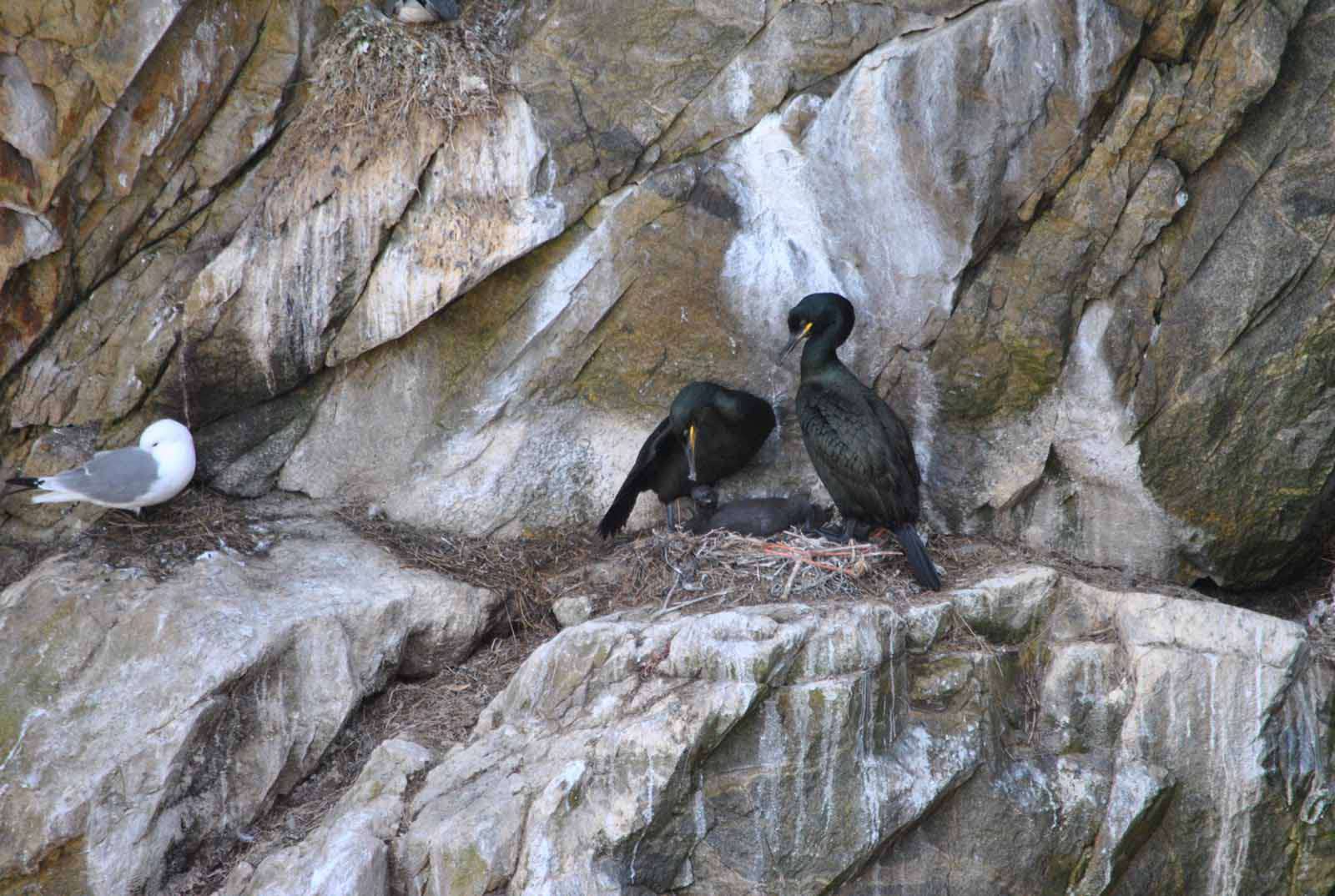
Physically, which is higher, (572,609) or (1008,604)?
(1008,604)

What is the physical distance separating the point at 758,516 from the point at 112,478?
125 inches

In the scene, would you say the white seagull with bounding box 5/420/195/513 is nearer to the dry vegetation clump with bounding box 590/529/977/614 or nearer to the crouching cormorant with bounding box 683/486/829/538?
the dry vegetation clump with bounding box 590/529/977/614

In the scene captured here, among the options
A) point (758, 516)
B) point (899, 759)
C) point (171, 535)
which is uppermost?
point (758, 516)

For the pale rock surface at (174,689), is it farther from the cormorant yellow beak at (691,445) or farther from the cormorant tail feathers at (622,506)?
the cormorant yellow beak at (691,445)

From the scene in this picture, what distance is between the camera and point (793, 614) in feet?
17.9

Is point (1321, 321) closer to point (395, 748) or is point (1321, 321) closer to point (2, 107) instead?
point (395, 748)

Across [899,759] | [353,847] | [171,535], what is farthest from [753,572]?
[171,535]

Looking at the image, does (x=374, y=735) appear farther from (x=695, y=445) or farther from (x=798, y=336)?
(x=798, y=336)

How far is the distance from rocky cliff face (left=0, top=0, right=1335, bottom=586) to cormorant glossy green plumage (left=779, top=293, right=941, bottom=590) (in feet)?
1.33

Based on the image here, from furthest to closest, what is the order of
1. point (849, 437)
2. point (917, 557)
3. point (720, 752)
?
1. point (849, 437)
2. point (917, 557)
3. point (720, 752)

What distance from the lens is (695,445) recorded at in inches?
262

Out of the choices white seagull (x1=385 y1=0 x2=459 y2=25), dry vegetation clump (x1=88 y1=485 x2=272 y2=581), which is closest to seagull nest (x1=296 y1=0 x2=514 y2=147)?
white seagull (x1=385 y1=0 x2=459 y2=25)

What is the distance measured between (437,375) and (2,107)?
2.53 m

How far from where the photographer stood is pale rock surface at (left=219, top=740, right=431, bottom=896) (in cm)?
506
